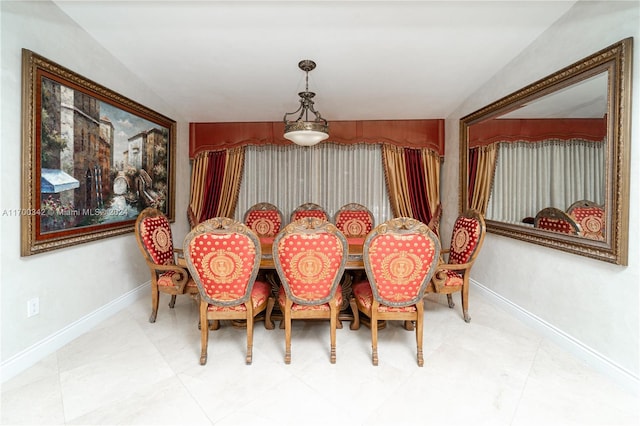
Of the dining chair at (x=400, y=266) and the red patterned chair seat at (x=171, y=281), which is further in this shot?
the red patterned chair seat at (x=171, y=281)

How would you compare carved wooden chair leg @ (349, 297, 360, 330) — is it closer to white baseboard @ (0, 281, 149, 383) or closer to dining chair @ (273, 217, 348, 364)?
dining chair @ (273, 217, 348, 364)

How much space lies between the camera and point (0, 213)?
1.78 meters

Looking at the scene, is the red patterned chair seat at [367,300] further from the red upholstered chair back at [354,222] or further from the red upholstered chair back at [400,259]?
the red upholstered chair back at [354,222]

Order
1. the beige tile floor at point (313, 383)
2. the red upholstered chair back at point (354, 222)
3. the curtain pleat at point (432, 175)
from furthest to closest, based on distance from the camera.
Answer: the curtain pleat at point (432, 175)
the red upholstered chair back at point (354, 222)
the beige tile floor at point (313, 383)

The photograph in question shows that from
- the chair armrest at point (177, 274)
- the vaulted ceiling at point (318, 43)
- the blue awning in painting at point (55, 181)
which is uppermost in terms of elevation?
the vaulted ceiling at point (318, 43)

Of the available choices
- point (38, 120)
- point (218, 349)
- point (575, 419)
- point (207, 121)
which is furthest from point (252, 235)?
point (207, 121)

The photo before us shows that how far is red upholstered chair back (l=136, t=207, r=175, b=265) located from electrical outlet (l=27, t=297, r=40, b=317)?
740 millimetres

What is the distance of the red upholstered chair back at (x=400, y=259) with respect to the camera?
6.15 ft

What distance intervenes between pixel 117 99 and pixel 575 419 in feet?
13.9

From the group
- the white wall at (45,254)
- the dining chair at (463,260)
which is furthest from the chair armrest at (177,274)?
the dining chair at (463,260)

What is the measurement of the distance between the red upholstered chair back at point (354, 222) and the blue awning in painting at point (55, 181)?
2.74 meters

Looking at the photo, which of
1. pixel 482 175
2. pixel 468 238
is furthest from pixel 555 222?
pixel 482 175

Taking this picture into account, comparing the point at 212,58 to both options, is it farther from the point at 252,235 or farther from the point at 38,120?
the point at 252,235

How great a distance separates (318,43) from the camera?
243 cm
